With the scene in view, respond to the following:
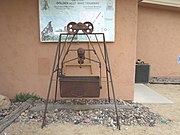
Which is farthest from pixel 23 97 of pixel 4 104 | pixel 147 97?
pixel 147 97

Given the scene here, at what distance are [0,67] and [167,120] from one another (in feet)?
11.2

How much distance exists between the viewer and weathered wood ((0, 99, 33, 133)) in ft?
10.3

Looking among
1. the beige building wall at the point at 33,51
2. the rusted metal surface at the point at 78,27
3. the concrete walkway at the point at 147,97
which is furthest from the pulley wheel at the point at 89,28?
the concrete walkway at the point at 147,97

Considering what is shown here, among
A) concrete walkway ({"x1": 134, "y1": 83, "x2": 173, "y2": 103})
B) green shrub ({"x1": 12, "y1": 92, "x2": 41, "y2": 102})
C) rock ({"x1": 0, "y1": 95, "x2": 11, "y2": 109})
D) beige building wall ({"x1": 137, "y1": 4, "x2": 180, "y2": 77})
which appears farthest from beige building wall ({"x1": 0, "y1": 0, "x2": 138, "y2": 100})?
beige building wall ({"x1": 137, "y1": 4, "x2": 180, "y2": 77})

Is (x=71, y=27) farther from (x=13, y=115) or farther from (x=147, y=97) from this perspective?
(x=147, y=97)

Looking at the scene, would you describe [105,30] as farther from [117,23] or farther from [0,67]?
[0,67]

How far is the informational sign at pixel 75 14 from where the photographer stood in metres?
4.18

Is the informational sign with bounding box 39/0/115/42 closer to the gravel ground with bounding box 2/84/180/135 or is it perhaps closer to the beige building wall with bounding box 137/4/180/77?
the gravel ground with bounding box 2/84/180/135

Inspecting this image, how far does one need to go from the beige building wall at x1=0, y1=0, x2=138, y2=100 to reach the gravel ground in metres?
0.77

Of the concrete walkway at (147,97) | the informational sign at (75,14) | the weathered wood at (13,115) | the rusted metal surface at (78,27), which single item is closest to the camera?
the weathered wood at (13,115)

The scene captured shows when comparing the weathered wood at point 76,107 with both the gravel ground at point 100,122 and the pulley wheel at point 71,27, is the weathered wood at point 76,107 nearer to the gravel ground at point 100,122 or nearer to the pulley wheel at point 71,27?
the gravel ground at point 100,122

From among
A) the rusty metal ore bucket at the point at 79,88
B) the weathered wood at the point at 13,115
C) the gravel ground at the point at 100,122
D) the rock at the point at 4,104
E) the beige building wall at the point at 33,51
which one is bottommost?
the gravel ground at the point at 100,122

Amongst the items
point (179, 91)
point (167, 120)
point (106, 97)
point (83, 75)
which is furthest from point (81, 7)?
point (179, 91)

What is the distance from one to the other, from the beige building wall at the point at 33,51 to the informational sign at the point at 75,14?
15 centimetres
